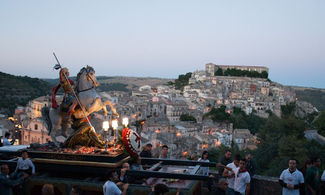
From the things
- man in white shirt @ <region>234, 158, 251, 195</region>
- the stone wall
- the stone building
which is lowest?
the stone wall

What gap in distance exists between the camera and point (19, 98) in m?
65.6

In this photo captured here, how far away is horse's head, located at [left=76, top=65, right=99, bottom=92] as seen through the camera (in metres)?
7.02

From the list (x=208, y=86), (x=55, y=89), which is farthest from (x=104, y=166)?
(x=208, y=86)

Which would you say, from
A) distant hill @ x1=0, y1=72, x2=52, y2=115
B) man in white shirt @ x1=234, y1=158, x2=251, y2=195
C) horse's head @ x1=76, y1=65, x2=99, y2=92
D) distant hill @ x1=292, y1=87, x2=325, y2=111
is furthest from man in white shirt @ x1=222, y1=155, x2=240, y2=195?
distant hill @ x1=292, y1=87, x2=325, y2=111

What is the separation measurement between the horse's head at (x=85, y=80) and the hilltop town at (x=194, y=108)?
44.1 ft

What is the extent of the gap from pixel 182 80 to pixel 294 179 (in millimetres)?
94039

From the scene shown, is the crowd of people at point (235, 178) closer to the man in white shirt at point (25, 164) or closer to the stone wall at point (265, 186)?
the man in white shirt at point (25, 164)

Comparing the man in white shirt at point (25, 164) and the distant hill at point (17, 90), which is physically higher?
the man in white shirt at point (25, 164)

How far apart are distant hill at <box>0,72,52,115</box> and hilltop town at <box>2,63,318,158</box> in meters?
3.44

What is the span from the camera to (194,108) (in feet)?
232

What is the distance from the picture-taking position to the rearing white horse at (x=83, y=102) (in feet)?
22.8

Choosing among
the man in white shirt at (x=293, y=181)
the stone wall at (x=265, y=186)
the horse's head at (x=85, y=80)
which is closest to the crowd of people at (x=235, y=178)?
the man in white shirt at (x=293, y=181)

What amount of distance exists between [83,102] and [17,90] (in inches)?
2689

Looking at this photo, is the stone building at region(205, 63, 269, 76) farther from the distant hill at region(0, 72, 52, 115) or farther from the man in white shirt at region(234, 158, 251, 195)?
the man in white shirt at region(234, 158, 251, 195)
